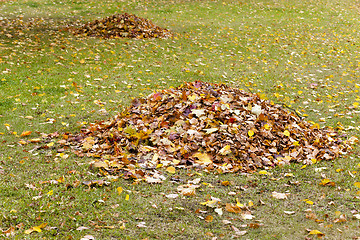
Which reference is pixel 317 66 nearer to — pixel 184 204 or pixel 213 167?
pixel 213 167

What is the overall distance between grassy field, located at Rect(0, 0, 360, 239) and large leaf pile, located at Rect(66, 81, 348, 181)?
30 centimetres

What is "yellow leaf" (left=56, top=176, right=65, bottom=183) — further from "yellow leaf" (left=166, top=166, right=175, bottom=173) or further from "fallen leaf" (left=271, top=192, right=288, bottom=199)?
"fallen leaf" (left=271, top=192, right=288, bottom=199)

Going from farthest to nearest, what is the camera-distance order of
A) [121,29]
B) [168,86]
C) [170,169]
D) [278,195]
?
[121,29] → [168,86] → [170,169] → [278,195]

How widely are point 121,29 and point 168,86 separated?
486 cm

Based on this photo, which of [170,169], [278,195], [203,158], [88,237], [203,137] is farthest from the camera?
[203,137]

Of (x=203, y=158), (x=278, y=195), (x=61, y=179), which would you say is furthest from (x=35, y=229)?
(x=278, y=195)

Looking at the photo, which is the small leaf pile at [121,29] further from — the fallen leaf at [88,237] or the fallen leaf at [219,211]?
the fallen leaf at [88,237]

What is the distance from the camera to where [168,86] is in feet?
29.4

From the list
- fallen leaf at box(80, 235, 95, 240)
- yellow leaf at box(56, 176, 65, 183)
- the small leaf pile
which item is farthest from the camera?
the small leaf pile

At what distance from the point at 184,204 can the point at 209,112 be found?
2.05 meters

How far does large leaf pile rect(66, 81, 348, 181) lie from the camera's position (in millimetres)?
5254

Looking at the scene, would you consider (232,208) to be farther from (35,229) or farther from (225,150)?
(35,229)

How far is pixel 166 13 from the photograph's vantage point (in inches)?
645

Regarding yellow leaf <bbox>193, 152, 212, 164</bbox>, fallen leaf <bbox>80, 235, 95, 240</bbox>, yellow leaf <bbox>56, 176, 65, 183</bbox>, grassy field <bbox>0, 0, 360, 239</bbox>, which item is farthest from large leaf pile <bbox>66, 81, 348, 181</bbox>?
fallen leaf <bbox>80, 235, 95, 240</bbox>
